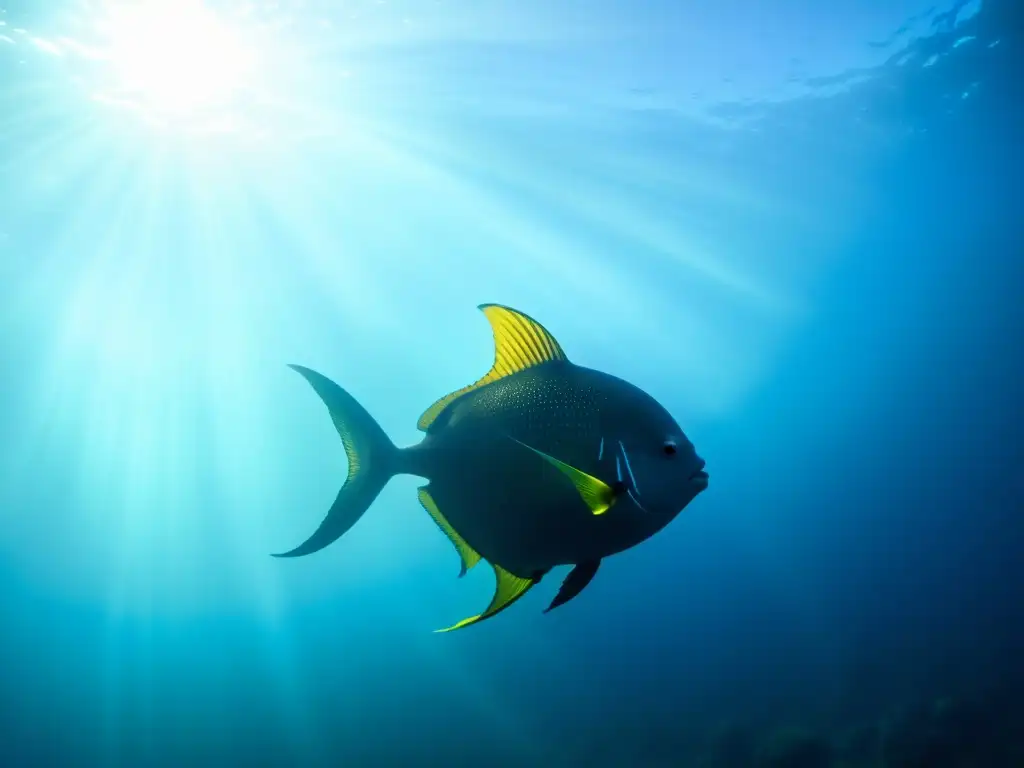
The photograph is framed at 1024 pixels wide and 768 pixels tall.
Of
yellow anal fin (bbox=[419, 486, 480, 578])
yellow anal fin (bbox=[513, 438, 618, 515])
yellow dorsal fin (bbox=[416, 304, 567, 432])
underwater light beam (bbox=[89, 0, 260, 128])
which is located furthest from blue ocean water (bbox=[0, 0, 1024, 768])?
yellow anal fin (bbox=[513, 438, 618, 515])

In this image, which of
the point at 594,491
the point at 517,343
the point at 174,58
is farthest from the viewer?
the point at 174,58

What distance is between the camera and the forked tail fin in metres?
1.49

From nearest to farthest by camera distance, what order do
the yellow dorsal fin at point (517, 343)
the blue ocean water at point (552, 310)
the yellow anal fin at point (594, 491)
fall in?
the yellow anal fin at point (594, 491) → the yellow dorsal fin at point (517, 343) → the blue ocean water at point (552, 310)

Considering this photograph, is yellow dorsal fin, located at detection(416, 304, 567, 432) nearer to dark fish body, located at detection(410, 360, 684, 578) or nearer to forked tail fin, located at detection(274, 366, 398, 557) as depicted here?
dark fish body, located at detection(410, 360, 684, 578)

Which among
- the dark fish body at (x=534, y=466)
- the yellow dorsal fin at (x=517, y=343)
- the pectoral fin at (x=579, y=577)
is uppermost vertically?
the yellow dorsal fin at (x=517, y=343)

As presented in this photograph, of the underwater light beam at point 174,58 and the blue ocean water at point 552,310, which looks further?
the blue ocean water at point 552,310

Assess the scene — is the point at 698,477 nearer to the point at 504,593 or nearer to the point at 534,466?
the point at 534,466

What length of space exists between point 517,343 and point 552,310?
116 ft

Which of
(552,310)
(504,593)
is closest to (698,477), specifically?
(504,593)

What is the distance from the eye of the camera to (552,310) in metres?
36.5

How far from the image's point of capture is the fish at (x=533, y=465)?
1124 mm

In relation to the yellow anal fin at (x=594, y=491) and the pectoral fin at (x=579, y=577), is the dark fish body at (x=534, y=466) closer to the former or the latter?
the pectoral fin at (x=579, y=577)

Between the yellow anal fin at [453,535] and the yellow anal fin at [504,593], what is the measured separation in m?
0.10

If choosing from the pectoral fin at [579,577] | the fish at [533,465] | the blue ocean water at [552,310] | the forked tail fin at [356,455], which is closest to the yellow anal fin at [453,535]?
the fish at [533,465]
